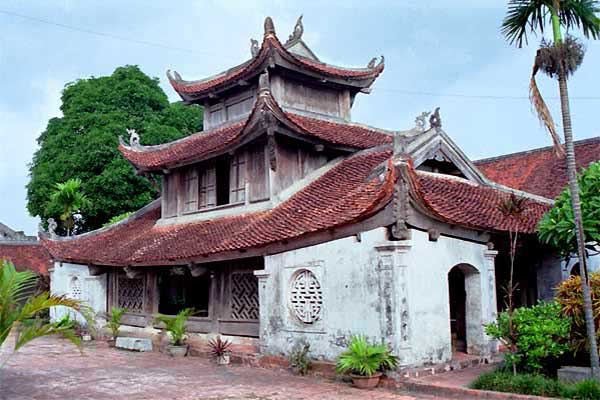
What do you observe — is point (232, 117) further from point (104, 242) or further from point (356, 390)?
point (356, 390)

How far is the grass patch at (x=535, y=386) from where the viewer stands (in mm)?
7457

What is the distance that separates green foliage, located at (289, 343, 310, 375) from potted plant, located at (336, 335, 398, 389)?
4.31 feet

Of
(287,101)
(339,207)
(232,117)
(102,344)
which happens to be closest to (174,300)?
(102,344)

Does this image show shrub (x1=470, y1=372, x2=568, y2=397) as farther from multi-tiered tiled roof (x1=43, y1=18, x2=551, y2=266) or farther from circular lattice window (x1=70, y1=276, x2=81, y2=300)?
circular lattice window (x1=70, y1=276, x2=81, y2=300)

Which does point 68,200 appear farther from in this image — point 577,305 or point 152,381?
point 577,305

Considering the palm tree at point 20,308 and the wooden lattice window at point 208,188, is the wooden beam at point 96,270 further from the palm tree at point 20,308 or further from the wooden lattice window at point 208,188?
the palm tree at point 20,308

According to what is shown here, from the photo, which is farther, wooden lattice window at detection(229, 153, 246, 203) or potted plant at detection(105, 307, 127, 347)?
potted plant at detection(105, 307, 127, 347)

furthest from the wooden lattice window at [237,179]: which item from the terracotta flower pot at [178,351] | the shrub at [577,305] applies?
the shrub at [577,305]

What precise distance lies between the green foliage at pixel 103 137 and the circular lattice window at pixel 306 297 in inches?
649

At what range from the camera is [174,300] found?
17.0 meters

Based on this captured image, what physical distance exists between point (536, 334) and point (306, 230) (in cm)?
421

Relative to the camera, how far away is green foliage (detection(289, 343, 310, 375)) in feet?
34.7

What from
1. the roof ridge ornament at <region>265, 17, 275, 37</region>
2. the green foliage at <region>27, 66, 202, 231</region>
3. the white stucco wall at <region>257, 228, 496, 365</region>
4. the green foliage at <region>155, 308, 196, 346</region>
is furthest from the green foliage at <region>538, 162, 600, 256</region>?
the green foliage at <region>27, 66, 202, 231</region>

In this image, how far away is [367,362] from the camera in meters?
9.22
